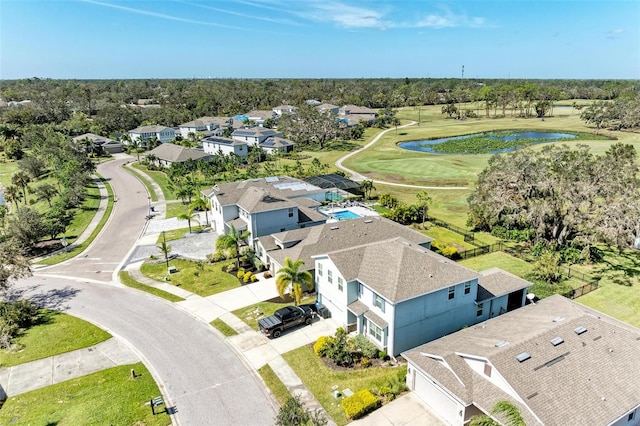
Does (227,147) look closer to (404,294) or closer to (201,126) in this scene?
(201,126)

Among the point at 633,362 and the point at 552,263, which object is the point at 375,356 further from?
the point at 552,263

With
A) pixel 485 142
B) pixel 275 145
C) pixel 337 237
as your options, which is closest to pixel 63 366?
pixel 337 237

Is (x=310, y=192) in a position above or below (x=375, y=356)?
above

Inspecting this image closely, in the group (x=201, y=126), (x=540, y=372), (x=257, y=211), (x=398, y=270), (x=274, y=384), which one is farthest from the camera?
(x=201, y=126)

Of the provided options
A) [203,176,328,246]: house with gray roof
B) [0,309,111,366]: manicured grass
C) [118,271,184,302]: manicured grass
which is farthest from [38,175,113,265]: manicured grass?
[203,176,328,246]: house with gray roof

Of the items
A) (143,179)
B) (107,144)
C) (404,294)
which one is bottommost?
(143,179)

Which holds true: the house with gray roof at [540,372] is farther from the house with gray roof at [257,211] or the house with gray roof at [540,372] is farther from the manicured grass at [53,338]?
the house with gray roof at [257,211]

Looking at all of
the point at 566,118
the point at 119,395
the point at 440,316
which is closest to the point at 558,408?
the point at 440,316
